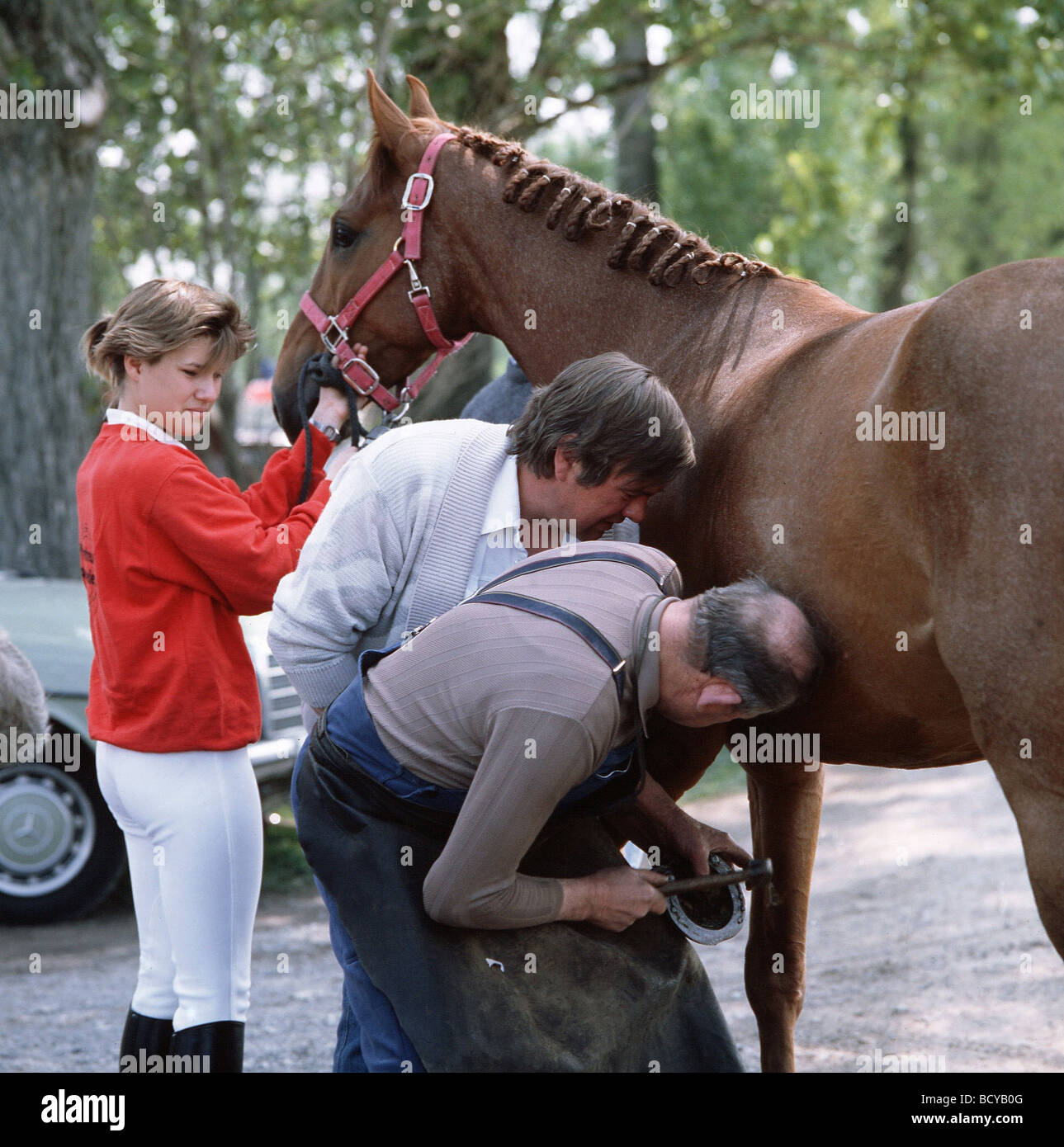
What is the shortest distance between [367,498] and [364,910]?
0.76 metres

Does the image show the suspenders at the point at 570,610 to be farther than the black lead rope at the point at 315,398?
No

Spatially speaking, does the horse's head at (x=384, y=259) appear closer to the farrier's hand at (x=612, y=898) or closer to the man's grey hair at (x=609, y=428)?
the man's grey hair at (x=609, y=428)

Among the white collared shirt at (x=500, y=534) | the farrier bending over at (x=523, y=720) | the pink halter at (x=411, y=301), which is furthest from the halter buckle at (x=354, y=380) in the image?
the farrier bending over at (x=523, y=720)

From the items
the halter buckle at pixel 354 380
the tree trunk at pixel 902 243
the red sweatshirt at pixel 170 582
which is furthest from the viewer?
the tree trunk at pixel 902 243

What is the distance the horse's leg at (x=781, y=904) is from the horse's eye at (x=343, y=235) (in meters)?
1.70

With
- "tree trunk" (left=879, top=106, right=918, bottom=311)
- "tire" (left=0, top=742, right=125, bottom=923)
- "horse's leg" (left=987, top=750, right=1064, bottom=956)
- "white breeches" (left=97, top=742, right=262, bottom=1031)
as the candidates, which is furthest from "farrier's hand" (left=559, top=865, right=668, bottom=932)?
"tree trunk" (left=879, top=106, right=918, bottom=311)

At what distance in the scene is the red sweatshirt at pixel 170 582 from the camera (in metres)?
2.57

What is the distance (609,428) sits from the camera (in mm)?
2270

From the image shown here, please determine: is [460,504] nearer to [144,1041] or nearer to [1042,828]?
[1042,828]

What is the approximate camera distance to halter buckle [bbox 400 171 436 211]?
10.2 ft

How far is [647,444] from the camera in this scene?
2.26 meters

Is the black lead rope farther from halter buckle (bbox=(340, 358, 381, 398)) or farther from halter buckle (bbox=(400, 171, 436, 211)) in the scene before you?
halter buckle (bbox=(400, 171, 436, 211))
